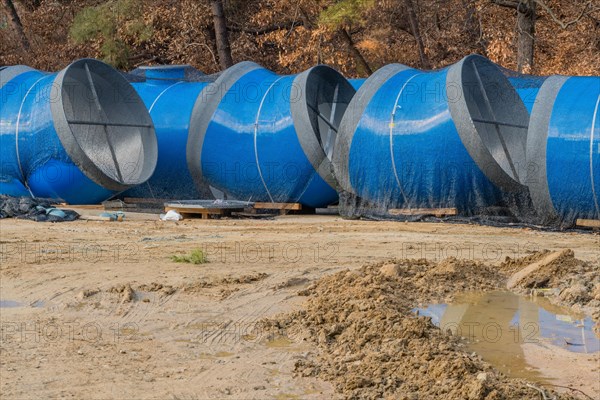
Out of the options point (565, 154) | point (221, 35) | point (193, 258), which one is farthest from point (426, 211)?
point (221, 35)

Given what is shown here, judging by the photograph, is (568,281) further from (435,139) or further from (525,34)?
(525,34)

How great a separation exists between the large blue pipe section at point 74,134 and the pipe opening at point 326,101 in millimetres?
3064

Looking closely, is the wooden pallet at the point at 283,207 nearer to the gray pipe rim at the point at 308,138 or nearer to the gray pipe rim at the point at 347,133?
the gray pipe rim at the point at 308,138

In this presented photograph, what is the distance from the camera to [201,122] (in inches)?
722

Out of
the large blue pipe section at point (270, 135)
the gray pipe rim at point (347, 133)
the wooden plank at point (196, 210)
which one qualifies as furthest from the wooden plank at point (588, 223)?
the wooden plank at point (196, 210)

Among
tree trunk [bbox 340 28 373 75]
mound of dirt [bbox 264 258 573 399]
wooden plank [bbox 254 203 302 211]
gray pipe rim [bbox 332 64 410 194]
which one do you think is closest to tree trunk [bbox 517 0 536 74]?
tree trunk [bbox 340 28 373 75]

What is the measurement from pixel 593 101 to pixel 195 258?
6828 millimetres

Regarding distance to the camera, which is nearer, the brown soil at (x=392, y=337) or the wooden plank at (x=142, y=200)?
the brown soil at (x=392, y=337)

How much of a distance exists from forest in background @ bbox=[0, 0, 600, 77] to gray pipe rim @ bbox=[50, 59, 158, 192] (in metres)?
7.80

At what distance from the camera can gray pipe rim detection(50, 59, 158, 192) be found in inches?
674

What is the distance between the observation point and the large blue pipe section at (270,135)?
17312 mm

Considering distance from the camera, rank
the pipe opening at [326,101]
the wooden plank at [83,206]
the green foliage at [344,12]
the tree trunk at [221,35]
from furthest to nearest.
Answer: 1. the tree trunk at [221,35]
2. the green foliage at [344,12]
3. the pipe opening at [326,101]
4. the wooden plank at [83,206]

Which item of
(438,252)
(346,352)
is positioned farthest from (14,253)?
(346,352)

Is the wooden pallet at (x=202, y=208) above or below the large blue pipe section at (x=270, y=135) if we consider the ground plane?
below
